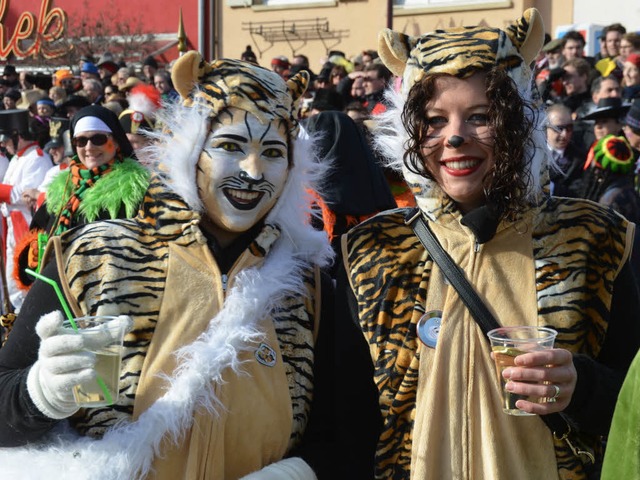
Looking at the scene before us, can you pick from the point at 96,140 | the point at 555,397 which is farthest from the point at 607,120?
the point at 555,397

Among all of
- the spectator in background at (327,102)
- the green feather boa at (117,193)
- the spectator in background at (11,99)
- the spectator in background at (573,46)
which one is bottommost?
the green feather boa at (117,193)

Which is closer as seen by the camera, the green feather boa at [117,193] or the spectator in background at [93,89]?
the green feather boa at [117,193]

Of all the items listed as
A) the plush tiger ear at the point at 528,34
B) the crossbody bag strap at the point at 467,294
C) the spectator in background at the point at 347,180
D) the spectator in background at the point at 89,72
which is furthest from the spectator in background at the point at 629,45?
the spectator in background at the point at 89,72

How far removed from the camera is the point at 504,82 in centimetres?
273

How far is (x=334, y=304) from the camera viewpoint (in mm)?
3062

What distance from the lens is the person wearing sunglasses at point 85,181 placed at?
489 centimetres

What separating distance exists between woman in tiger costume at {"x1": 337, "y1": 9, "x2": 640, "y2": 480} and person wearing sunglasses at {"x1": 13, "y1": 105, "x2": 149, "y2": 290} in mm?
2288

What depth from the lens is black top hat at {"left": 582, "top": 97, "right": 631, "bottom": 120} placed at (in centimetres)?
712

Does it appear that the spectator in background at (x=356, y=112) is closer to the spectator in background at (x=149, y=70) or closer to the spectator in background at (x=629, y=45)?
the spectator in background at (x=629, y=45)

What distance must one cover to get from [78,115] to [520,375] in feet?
14.5

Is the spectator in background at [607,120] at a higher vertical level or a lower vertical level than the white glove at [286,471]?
higher

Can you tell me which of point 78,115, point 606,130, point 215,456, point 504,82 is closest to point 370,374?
point 215,456

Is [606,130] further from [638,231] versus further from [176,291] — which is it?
[176,291]

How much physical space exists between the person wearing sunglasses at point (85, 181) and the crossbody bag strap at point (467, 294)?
2.31 m
